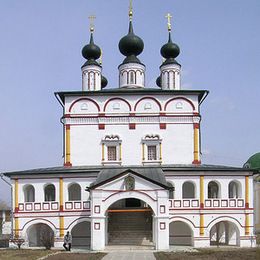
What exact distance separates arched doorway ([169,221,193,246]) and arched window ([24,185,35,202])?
795cm

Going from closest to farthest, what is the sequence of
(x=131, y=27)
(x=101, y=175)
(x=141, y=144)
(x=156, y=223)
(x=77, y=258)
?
(x=77, y=258) → (x=156, y=223) → (x=101, y=175) → (x=141, y=144) → (x=131, y=27)

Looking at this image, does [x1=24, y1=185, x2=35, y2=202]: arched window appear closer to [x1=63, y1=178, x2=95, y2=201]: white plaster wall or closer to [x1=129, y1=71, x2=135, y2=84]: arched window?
[x1=63, y1=178, x2=95, y2=201]: white plaster wall

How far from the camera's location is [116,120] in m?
28.9

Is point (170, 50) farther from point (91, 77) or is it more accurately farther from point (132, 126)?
point (132, 126)

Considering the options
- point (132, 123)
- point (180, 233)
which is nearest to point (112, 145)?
point (132, 123)

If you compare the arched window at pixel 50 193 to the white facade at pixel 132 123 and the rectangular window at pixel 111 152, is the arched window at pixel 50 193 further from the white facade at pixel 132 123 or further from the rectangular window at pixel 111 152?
the rectangular window at pixel 111 152

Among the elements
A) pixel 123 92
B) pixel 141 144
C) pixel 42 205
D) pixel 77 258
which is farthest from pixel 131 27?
pixel 77 258

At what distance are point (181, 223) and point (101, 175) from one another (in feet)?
17.4

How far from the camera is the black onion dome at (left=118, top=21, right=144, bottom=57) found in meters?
31.1

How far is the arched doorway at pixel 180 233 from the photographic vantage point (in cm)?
2722

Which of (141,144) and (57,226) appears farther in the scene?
(141,144)

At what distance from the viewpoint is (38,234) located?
1102 inches

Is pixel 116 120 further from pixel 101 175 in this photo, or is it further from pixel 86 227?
pixel 86 227

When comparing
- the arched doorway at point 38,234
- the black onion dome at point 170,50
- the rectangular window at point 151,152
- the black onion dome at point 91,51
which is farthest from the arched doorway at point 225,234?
the black onion dome at point 91,51
